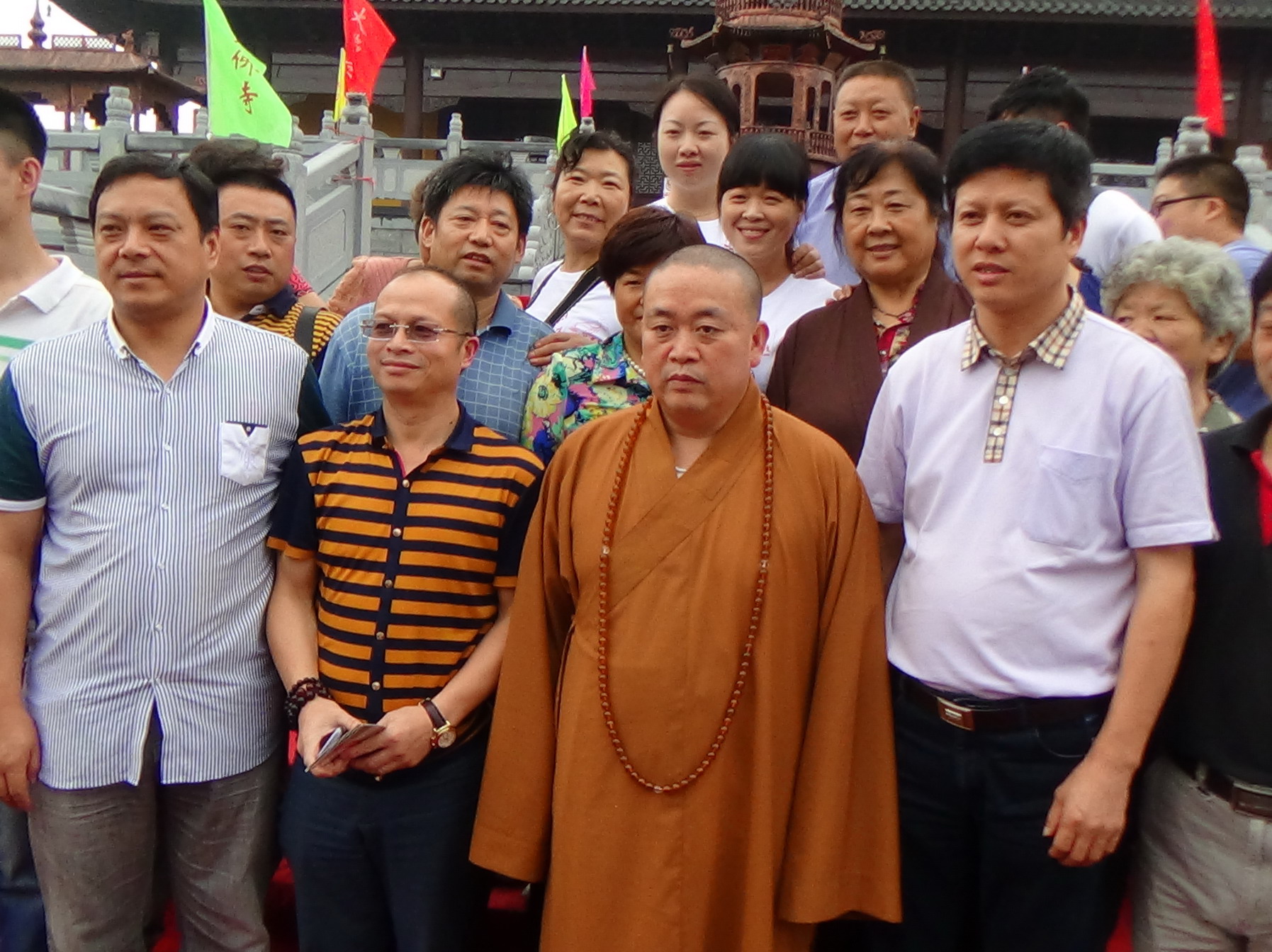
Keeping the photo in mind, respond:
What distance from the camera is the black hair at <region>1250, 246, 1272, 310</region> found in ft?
6.44

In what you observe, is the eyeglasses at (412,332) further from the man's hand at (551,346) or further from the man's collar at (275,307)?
the man's collar at (275,307)

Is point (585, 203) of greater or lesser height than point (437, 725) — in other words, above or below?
above

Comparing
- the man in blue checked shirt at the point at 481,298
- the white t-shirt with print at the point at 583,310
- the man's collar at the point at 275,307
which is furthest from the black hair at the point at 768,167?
the man's collar at the point at 275,307

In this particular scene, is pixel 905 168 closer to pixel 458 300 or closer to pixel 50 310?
pixel 458 300

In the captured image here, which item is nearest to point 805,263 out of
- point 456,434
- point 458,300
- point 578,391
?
point 578,391

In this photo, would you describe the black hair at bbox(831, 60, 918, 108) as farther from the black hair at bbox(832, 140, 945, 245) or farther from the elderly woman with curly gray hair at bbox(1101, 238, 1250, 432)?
the elderly woman with curly gray hair at bbox(1101, 238, 1250, 432)

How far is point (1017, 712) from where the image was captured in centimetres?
190

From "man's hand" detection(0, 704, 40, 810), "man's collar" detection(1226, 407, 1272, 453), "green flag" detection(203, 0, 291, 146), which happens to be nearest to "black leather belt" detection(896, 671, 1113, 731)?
"man's collar" detection(1226, 407, 1272, 453)

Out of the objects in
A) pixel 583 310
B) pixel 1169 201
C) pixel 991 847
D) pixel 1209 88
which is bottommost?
pixel 991 847

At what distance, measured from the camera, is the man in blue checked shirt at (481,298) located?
2.52 metres

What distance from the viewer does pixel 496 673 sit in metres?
2.14

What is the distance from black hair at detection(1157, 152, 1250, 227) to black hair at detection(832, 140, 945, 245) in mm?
1498

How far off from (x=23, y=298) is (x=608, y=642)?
167cm

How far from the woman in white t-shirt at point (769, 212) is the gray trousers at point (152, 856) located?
5.21ft
